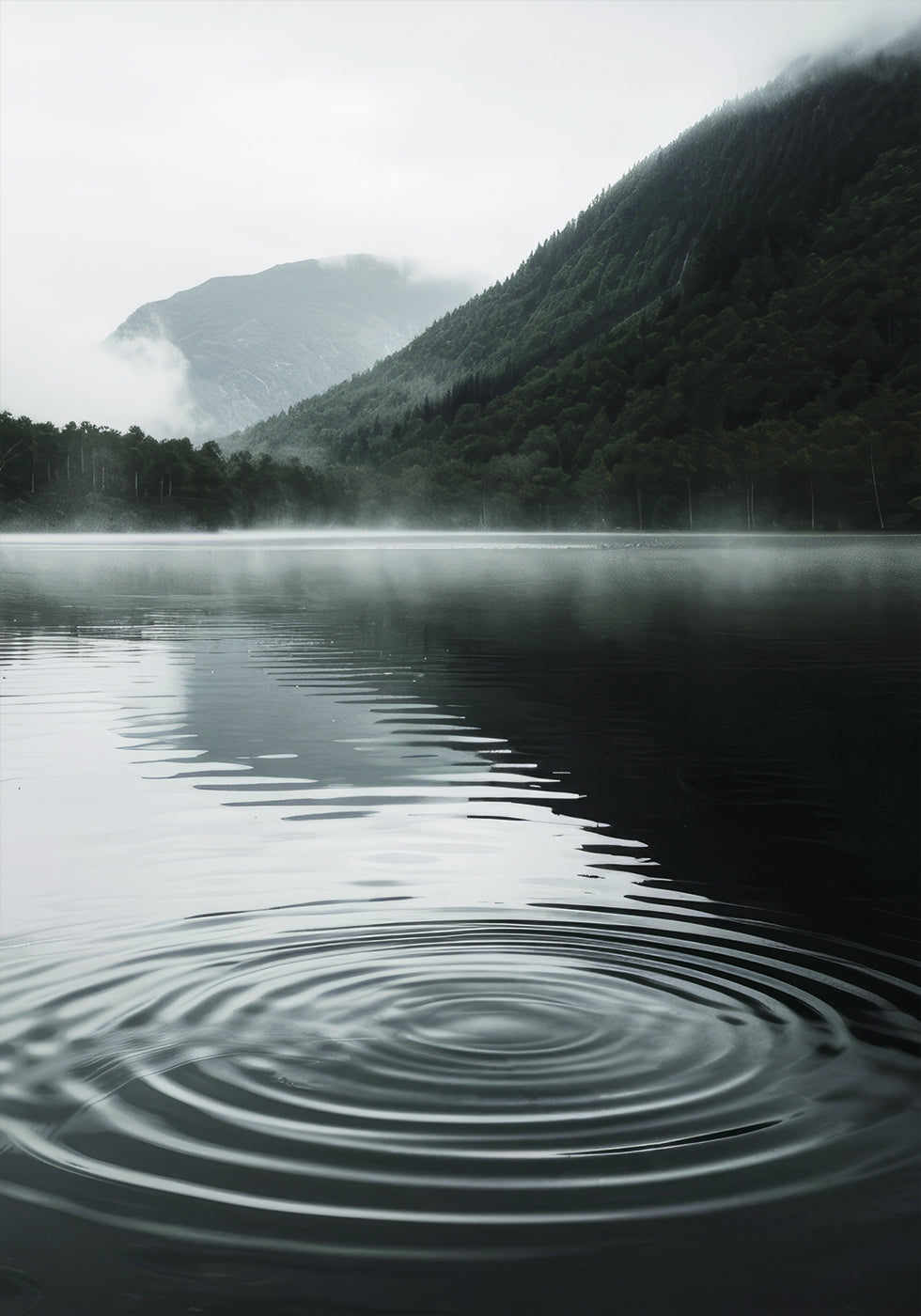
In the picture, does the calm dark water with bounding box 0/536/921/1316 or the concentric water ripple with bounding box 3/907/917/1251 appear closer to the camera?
the calm dark water with bounding box 0/536/921/1316

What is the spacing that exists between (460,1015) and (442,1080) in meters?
0.97

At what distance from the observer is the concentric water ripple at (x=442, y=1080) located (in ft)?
21.3

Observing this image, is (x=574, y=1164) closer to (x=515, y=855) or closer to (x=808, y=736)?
(x=515, y=855)

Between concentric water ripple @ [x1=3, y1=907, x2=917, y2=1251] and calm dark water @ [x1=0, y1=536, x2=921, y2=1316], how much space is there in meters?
0.02

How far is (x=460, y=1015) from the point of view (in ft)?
28.3

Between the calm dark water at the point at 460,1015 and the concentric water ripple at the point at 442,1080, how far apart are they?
0.08 ft

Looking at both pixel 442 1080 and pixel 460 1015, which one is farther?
pixel 460 1015

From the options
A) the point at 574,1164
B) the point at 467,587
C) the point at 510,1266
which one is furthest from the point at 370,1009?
the point at 467,587

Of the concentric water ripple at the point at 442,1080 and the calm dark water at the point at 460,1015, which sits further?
the concentric water ripple at the point at 442,1080

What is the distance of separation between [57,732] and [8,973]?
12.7 metres

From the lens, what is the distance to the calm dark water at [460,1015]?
6.03m

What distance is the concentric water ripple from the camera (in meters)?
6.48

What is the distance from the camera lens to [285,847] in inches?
543

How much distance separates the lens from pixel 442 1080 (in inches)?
302
